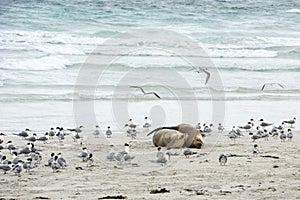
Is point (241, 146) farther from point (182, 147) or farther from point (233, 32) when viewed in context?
point (233, 32)

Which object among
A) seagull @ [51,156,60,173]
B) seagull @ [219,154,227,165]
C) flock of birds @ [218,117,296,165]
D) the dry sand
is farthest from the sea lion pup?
seagull @ [51,156,60,173]

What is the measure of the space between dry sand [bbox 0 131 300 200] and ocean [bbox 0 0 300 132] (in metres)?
3.35

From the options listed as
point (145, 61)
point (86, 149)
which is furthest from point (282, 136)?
point (145, 61)

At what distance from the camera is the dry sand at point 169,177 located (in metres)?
7.21

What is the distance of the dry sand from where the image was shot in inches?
284

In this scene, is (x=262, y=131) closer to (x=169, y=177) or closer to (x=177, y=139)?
(x=177, y=139)

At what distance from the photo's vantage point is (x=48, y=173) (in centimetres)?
838

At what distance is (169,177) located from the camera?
8.16 metres

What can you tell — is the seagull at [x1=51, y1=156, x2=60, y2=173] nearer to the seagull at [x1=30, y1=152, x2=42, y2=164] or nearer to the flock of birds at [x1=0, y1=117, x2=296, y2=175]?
the flock of birds at [x1=0, y1=117, x2=296, y2=175]

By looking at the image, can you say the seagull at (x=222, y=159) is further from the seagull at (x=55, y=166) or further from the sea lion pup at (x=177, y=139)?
the seagull at (x=55, y=166)

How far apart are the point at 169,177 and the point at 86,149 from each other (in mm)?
2122

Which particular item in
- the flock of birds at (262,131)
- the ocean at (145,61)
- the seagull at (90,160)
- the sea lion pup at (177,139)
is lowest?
the seagull at (90,160)

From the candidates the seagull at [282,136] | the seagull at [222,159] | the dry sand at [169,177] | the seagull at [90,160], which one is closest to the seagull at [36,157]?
the dry sand at [169,177]

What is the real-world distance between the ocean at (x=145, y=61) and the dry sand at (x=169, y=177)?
335cm
